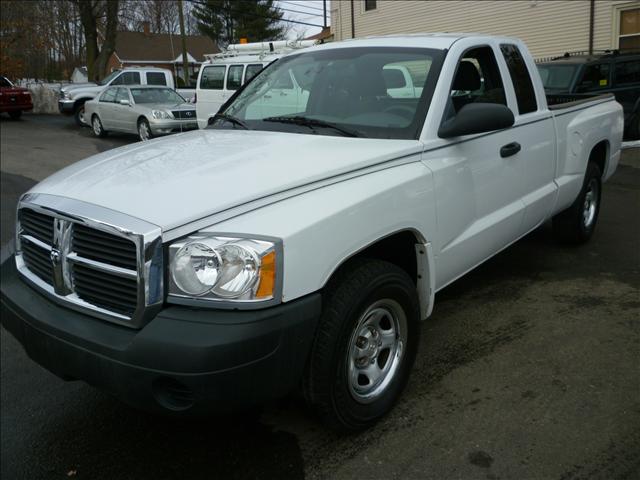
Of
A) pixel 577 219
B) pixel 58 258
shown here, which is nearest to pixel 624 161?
pixel 577 219

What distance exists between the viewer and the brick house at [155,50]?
5606 cm

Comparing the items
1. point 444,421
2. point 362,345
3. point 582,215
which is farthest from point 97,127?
point 444,421

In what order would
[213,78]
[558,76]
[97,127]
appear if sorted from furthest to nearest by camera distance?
[97,127] < [213,78] < [558,76]

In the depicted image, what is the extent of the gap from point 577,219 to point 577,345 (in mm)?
2115

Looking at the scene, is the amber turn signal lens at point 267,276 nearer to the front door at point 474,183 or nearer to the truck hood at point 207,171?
the truck hood at point 207,171

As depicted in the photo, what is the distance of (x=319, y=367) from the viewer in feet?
8.49

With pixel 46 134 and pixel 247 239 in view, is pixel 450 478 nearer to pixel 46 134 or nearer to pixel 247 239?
pixel 247 239

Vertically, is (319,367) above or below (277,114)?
below

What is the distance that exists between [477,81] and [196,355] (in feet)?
9.09

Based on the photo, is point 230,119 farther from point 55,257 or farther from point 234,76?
point 234,76

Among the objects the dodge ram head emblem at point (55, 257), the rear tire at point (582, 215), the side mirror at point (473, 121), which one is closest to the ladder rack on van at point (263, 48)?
the rear tire at point (582, 215)

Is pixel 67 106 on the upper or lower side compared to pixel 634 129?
upper

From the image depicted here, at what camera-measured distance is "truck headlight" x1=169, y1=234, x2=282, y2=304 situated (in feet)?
7.71

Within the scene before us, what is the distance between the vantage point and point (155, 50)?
57594mm
